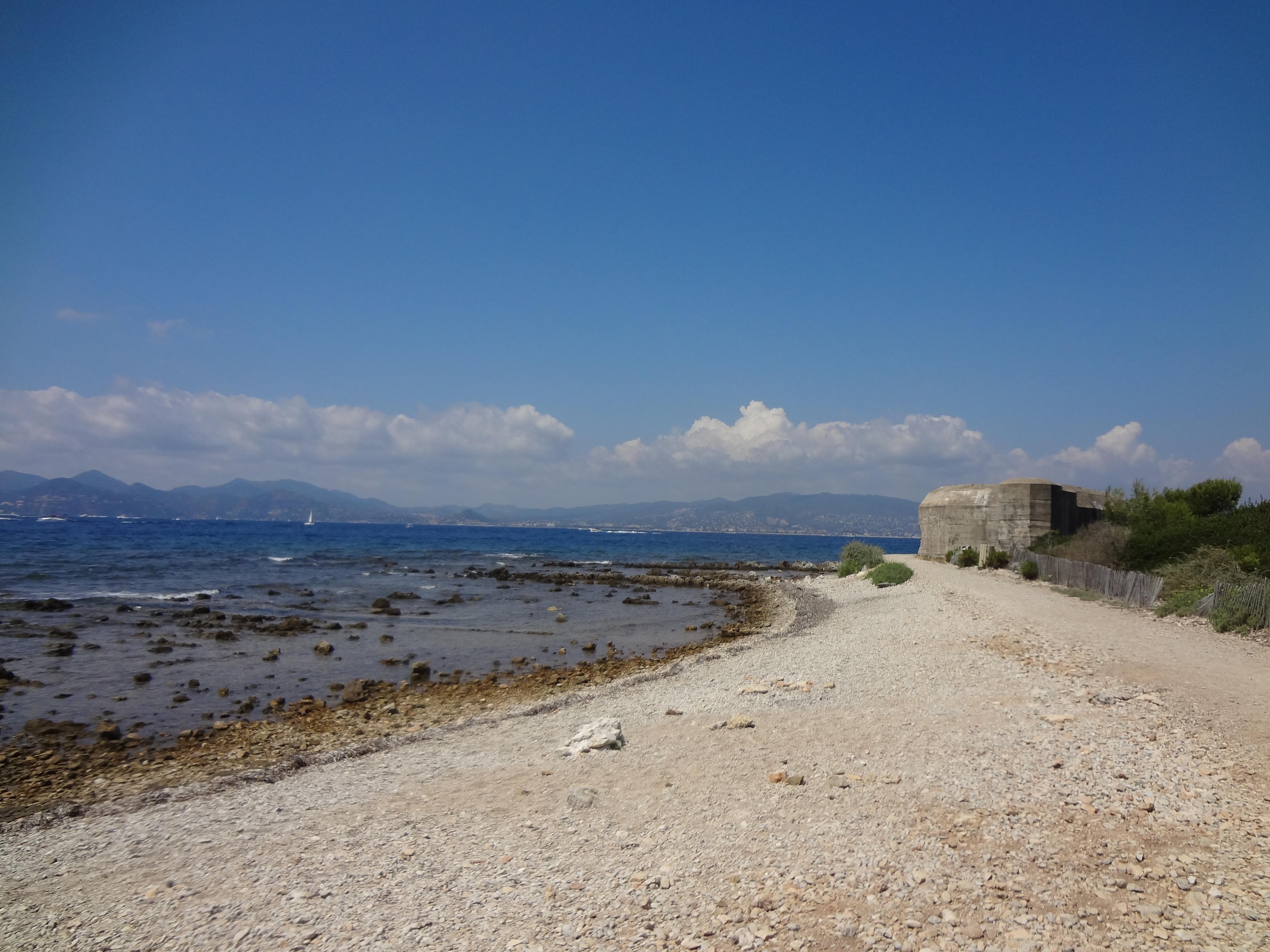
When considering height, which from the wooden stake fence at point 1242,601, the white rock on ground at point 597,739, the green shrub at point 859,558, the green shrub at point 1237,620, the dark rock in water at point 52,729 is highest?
the wooden stake fence at point 1242,601

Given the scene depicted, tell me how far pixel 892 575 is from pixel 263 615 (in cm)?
2305

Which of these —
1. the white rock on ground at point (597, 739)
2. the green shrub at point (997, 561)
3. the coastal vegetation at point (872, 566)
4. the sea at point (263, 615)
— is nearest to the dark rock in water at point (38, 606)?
the sea at point (263, 615)

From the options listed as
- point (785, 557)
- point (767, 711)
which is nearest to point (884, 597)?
point (767, 711)

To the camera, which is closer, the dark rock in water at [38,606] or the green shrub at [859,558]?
the dark rock in water at [38,606]

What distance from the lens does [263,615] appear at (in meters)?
24.7

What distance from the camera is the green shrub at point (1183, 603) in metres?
15.7

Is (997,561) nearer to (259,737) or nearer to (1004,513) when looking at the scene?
(1004,513)

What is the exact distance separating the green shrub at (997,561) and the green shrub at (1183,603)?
13.7 meters

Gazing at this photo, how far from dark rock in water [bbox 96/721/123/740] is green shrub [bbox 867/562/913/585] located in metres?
23.6

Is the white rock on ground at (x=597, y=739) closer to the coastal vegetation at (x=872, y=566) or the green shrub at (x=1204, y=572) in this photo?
the green shrub at (x=1204, y=572)

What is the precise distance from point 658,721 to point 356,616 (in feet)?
59.4

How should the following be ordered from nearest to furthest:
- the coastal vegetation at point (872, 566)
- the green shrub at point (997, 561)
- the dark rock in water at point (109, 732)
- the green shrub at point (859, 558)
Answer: the dark rock in water at point (109, 732)
the coastal vegetation at point (872, 566)
the green shrub at point (997, 561)
the green shrub at point (859, 558)

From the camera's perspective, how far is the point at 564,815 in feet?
22.7

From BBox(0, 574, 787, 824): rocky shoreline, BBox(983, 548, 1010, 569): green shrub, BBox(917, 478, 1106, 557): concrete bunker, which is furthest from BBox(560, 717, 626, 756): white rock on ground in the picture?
BBox(917, 478, 1106, 557): concrete bunker
